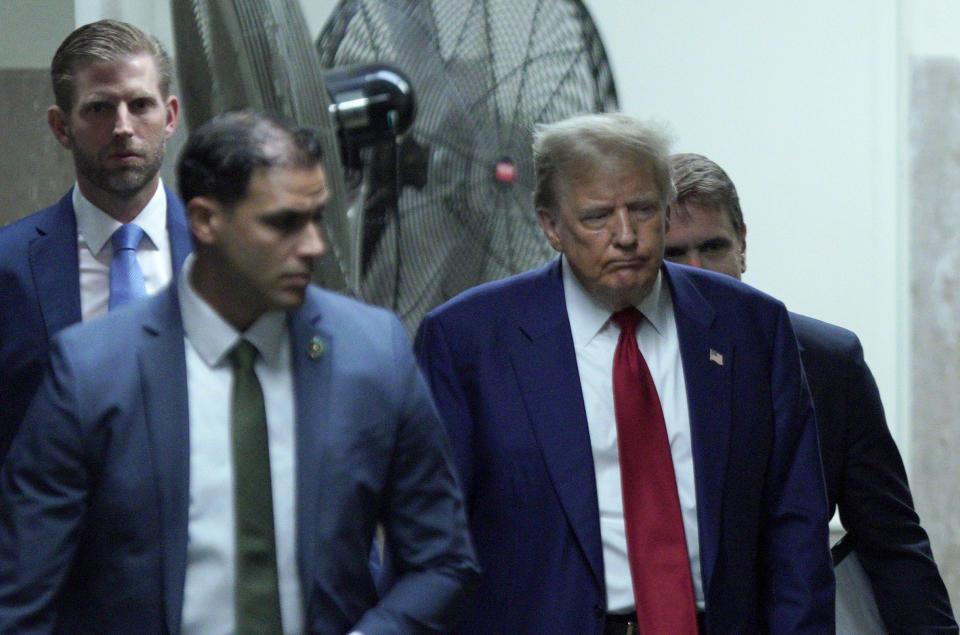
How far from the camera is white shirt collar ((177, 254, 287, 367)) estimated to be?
5.71 feet

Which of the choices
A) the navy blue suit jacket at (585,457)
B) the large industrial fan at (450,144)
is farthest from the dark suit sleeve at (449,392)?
the large industrial fan at (450,144)

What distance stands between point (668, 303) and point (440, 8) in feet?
3.56

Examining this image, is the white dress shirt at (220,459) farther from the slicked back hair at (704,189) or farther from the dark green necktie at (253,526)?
the slicked back hair at (704,189)

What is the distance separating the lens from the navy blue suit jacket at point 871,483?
246 centimetres

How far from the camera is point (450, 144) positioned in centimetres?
322

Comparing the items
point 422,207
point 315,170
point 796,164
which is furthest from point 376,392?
point 796,164

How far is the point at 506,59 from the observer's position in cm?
333

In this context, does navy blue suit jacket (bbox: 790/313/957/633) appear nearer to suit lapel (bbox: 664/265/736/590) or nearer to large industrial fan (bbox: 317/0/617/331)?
suit lapel (bbox: 664/265/736/590)

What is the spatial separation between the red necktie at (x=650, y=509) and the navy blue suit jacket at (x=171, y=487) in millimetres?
404

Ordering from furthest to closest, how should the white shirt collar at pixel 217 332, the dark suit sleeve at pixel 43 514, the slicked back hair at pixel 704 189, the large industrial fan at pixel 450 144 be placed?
the large industrial fan at pixel 450 144, the slicked back hair at pixel 704 189, the white shirt collar at pixel 217 332, the dark suit sleeve at pixel 43 514

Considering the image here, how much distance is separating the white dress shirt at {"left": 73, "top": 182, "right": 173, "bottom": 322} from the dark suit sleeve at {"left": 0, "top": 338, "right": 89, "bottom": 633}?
74 cm

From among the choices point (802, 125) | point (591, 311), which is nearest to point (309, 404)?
point (591, 311)

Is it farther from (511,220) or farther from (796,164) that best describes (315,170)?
(796,164)

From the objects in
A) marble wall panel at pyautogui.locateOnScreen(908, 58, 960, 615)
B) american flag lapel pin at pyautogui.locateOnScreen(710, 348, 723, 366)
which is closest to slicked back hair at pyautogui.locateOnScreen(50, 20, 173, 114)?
american flag lapel pin at pyautogui.locateOnScreen(710, 348, 723, 366)
